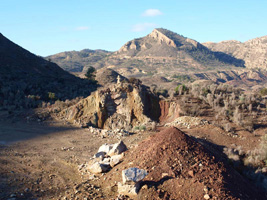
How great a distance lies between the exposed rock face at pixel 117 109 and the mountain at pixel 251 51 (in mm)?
78638

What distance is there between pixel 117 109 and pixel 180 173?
28.7ft

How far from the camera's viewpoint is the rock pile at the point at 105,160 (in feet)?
22.2

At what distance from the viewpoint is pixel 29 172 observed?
22.9 ft

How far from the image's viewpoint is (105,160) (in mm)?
7191

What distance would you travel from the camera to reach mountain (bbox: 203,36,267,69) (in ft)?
277

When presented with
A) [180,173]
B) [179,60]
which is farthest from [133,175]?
[179,60]

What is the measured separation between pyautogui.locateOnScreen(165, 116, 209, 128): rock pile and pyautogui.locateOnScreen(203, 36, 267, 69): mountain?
78.8m

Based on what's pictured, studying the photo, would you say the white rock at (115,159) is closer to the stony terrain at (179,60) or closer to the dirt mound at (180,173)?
the dirt mound at (180,173)

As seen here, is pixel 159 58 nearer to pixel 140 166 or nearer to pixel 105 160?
pixel 105 160

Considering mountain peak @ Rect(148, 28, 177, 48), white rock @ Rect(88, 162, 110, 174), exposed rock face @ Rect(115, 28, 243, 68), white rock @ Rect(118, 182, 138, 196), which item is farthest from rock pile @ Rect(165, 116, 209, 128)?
mountain peak @ Rect(148, 28, 177, 48)

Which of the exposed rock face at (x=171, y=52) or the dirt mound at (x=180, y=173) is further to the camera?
the exposed rock face at (x=171, y=52)

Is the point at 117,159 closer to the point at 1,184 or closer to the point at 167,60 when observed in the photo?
the point at 1,184

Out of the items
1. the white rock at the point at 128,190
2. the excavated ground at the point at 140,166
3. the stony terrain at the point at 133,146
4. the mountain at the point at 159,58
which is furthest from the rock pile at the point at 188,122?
the mountain at the point at 159,58

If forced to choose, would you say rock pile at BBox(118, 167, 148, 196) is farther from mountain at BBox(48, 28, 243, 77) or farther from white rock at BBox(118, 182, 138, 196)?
mountain at BBox(48, 28, 243, 77)
